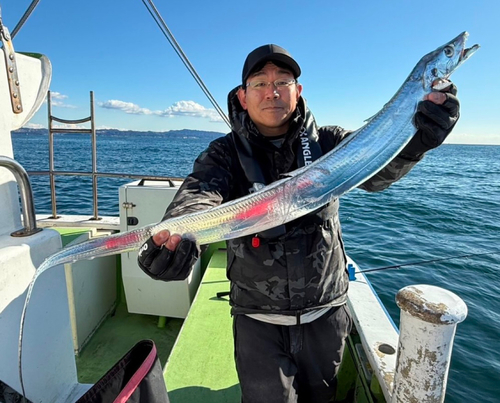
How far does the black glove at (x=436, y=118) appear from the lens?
2004mm

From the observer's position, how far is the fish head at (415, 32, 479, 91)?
1977mm

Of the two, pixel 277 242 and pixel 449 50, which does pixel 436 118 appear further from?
pixel 277 242

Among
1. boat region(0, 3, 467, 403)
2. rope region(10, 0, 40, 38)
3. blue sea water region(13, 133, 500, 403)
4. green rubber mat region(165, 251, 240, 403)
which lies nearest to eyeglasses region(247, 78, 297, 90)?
boat region(0, 3, 467, 403)

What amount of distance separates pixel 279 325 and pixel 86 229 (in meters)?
4.15

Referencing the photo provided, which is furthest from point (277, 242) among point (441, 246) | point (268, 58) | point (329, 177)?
point (441, 246)

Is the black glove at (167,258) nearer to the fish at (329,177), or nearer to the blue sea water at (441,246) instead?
the fish at (329,177)

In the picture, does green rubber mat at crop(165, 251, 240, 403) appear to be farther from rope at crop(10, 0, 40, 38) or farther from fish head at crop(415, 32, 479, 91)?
rope at crop(10, 0, 40, 38)

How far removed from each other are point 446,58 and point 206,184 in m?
1.61

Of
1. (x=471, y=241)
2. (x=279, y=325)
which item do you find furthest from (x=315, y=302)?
(x=471, y=241)

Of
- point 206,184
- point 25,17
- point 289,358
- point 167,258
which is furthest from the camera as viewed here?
point 25,17

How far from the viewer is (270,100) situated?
246cm

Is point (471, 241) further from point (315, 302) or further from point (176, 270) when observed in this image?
point (176, 270)

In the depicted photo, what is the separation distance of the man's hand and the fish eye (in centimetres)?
180

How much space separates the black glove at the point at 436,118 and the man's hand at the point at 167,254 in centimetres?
152
